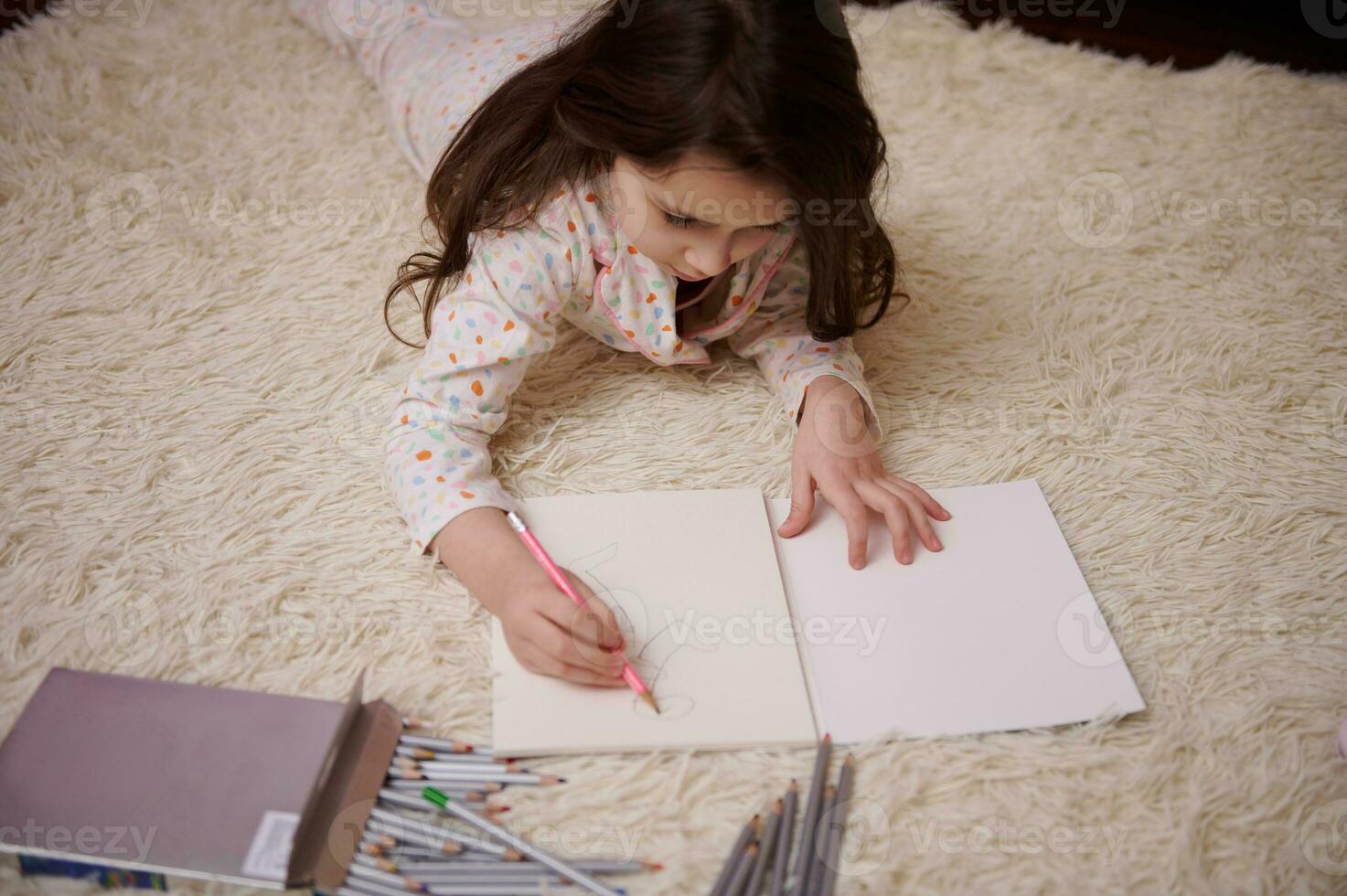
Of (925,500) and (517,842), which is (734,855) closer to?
(517,842)

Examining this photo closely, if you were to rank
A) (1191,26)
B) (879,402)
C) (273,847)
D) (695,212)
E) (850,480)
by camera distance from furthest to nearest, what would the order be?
(1191,26) → (879,402) → (850,480) → (695,212) → (273,847)

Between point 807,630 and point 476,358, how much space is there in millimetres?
306

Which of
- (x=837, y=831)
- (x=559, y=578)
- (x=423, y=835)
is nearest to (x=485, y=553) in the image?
(x=559, y=578)

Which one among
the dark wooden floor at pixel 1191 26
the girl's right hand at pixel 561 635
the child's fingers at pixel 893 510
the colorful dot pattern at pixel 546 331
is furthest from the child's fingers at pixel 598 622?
the dark wooden floor at pixel 1191 26

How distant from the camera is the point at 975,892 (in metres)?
0.58

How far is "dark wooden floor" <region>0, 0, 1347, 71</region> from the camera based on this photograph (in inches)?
53.1

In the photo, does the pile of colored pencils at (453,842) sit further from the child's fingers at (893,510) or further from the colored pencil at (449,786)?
the child's fingers at (893,510)

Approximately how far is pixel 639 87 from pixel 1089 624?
0.47m

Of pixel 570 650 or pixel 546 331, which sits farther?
pixel 546 331

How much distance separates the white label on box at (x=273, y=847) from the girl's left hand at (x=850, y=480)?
0.38 metres

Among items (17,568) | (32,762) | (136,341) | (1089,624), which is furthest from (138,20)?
(1089,624)

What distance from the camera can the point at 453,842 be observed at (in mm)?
584

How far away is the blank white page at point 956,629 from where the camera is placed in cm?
66

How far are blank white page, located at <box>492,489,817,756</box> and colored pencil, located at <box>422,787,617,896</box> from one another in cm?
4
